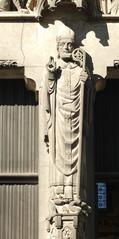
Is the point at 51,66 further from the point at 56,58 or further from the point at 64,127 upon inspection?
the point at 64,127

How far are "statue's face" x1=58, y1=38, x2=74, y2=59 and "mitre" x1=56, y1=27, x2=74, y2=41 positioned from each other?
3.2 inches

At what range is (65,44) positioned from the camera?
15109 mm

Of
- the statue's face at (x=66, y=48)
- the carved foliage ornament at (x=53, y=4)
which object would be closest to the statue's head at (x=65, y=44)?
the statue's face at (x=66, y=48)

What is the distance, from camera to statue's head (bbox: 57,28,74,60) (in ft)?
49.5

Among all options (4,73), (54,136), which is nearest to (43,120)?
(54,136)

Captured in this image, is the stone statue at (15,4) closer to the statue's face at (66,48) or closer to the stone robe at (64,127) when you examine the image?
the statue's face at (66,48)

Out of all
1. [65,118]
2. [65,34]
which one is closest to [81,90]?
[65,118]

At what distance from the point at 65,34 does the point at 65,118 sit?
Answer: 1.77 m

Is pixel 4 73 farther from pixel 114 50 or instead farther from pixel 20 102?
pixel 114 50

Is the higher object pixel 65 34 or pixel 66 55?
pixel 65 34

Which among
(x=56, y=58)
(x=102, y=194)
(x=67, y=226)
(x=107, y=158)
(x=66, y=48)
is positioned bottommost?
(x=67, y=226)

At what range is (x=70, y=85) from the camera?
→ 14.9 m

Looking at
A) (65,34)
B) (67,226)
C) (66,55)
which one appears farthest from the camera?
(65,34)

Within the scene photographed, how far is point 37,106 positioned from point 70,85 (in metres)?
1.43
